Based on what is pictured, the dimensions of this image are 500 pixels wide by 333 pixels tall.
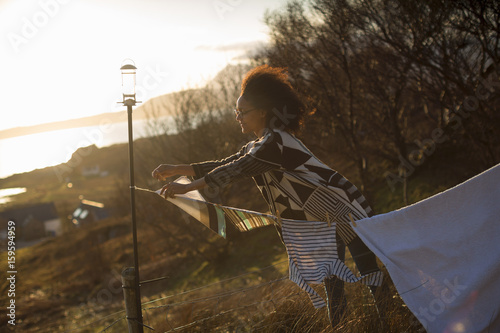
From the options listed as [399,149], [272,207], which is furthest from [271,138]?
[399,149]

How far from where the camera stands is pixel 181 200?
2.88 metres

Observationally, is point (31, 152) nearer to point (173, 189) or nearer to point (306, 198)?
point (173, 189)

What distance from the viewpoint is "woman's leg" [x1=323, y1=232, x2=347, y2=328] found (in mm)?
2723

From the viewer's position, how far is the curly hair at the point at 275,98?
269 cm

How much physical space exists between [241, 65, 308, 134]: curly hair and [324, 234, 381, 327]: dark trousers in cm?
78

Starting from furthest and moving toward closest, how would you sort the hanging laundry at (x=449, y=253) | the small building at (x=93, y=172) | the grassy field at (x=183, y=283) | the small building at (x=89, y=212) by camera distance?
the small building at (x=93, y=172)
the small building at (x=89, y=212)
the grassy field at (x=183, y=283)
the hanging laundry at (x=449, y=253)

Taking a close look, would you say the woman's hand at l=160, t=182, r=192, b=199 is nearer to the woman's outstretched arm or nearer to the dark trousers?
the woman's outstretched arm

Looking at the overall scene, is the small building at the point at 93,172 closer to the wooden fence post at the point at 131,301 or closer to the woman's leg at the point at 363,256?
the wooden fence post at the point at 131,301

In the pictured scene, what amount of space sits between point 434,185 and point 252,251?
7062 millimetres

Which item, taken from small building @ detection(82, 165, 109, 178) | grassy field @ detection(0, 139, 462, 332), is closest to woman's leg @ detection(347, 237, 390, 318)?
grassy field @ detection(0, 139, 462, 332)

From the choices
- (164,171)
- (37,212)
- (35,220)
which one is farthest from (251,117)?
(37,212)

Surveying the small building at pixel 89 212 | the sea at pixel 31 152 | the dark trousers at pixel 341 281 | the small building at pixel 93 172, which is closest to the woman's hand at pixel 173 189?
the dark trousers at pixel 341 281

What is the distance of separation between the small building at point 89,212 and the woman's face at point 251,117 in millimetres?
56739

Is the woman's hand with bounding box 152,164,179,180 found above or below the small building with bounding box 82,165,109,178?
below
